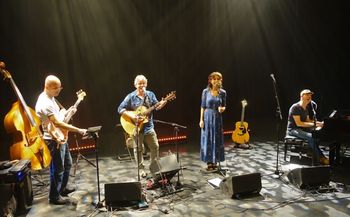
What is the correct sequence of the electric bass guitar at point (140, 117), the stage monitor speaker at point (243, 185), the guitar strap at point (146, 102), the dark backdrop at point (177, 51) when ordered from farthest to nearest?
the dark backdrop at point (177, 51)
the guitar strap at point (146, 102)
the electric bass guitar at point (140, 117)
the stage monitor speaker at point (243, 185)

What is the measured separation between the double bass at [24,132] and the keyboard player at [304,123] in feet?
14.6

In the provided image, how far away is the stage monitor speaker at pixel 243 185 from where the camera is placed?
431cm

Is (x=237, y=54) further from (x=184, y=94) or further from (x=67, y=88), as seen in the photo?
(x=67, y=88)

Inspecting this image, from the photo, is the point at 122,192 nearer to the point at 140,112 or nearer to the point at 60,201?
the point at 60,201

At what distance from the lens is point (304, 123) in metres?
5.78

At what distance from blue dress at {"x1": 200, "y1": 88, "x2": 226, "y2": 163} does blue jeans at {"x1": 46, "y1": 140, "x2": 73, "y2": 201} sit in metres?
2.29

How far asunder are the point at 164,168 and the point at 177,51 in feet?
15.6

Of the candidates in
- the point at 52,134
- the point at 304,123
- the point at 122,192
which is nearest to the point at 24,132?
the point at 52,134

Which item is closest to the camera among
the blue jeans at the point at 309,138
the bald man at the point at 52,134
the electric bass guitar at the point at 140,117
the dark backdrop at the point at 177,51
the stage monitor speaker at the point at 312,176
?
the bald man at the point at 52,134

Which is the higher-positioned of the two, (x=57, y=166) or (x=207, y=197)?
(x=57, y=166)

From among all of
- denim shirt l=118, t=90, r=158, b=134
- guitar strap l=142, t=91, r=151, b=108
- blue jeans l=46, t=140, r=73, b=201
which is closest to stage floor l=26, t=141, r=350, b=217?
blue jeans l=46, t=140, r=73, b=201

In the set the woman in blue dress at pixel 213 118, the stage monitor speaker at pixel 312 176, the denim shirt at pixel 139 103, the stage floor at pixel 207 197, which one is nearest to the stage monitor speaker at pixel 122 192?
the stage floor at pixel 207 197

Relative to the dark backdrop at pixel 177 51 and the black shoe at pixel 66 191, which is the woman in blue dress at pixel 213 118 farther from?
the dark backdrop at pixel 177 51

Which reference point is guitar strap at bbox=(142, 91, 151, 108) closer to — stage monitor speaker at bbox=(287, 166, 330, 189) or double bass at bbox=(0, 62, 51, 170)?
double bass at bbox=(0, 62, 51, 170)
